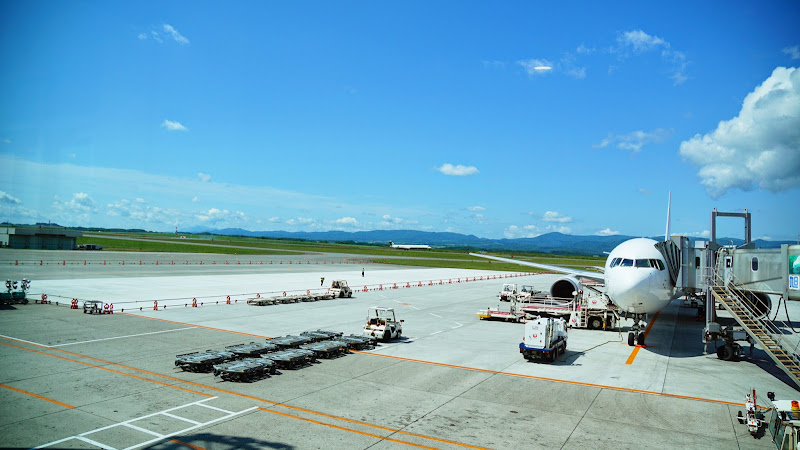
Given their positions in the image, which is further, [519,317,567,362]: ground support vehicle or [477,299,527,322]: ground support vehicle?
[477,299,527,322]: ground support vehicle

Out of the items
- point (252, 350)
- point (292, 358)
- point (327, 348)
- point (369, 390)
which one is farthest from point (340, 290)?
point (369, 390)

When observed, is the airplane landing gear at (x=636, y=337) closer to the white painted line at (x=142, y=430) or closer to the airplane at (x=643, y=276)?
the airplane at (x=643, y=276)

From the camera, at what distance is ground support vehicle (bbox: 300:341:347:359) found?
22453mm

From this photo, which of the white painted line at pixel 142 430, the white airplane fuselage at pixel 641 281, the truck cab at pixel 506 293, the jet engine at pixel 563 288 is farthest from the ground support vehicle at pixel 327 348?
the truck cab at pixel 506 293

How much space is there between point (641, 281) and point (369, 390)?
14879 mm

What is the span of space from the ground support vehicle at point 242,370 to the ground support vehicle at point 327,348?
124 inches

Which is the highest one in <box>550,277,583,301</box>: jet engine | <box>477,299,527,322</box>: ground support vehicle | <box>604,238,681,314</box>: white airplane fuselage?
<box>604,238,681,314</box>: white airplane fuselage

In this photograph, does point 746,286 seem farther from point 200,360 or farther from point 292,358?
point 200,360

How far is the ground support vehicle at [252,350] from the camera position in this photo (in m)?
21.5

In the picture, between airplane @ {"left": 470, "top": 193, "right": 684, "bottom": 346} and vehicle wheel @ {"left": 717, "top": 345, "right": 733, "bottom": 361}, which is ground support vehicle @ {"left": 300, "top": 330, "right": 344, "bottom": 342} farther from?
vehicle wheel @ {"left": 717, "top": 345, "right": 733, "bottom": 361}

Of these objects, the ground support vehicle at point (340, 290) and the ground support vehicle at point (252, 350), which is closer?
the ground support vehicle at point (252, 350)

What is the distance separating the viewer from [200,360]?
1959 cm

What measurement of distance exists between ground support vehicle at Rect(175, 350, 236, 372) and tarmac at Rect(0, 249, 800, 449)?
1.26 feet

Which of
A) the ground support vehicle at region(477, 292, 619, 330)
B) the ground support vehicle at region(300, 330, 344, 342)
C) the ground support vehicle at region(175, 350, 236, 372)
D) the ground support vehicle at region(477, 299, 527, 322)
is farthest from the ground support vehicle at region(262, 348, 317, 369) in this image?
the ground support vehicle at region(477, 292, 619, 330)
